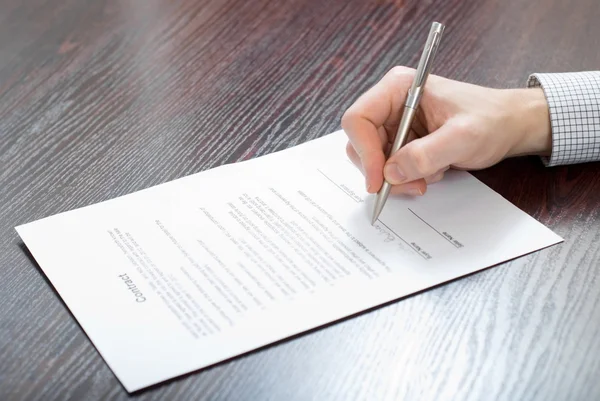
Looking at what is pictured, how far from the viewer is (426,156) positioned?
2.48ft

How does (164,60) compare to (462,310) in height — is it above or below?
above

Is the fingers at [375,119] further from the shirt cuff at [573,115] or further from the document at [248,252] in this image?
the shirt cuff at [573,115]


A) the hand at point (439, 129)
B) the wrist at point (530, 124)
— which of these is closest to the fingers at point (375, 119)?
the hand at point (439, 129)

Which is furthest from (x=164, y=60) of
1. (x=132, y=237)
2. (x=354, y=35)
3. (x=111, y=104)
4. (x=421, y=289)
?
(x=421, y=289)

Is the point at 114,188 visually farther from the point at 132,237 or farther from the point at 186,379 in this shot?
the point at 186,379

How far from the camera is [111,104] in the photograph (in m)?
0.95

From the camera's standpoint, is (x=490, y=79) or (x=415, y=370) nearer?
(x=415, y=370)

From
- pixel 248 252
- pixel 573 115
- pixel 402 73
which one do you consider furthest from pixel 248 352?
pixel 573 115

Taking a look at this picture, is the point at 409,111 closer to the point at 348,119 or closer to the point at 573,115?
the point at 348,119

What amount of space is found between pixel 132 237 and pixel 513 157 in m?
0.43

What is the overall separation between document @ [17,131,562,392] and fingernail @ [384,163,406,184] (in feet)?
0.12

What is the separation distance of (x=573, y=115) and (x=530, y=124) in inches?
2.6

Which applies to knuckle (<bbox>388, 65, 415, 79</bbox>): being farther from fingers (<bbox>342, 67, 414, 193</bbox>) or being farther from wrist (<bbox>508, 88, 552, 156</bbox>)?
wrist (<bbox>508, 88, 552, 156</bbox>)

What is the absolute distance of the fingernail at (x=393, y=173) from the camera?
2.51ft
